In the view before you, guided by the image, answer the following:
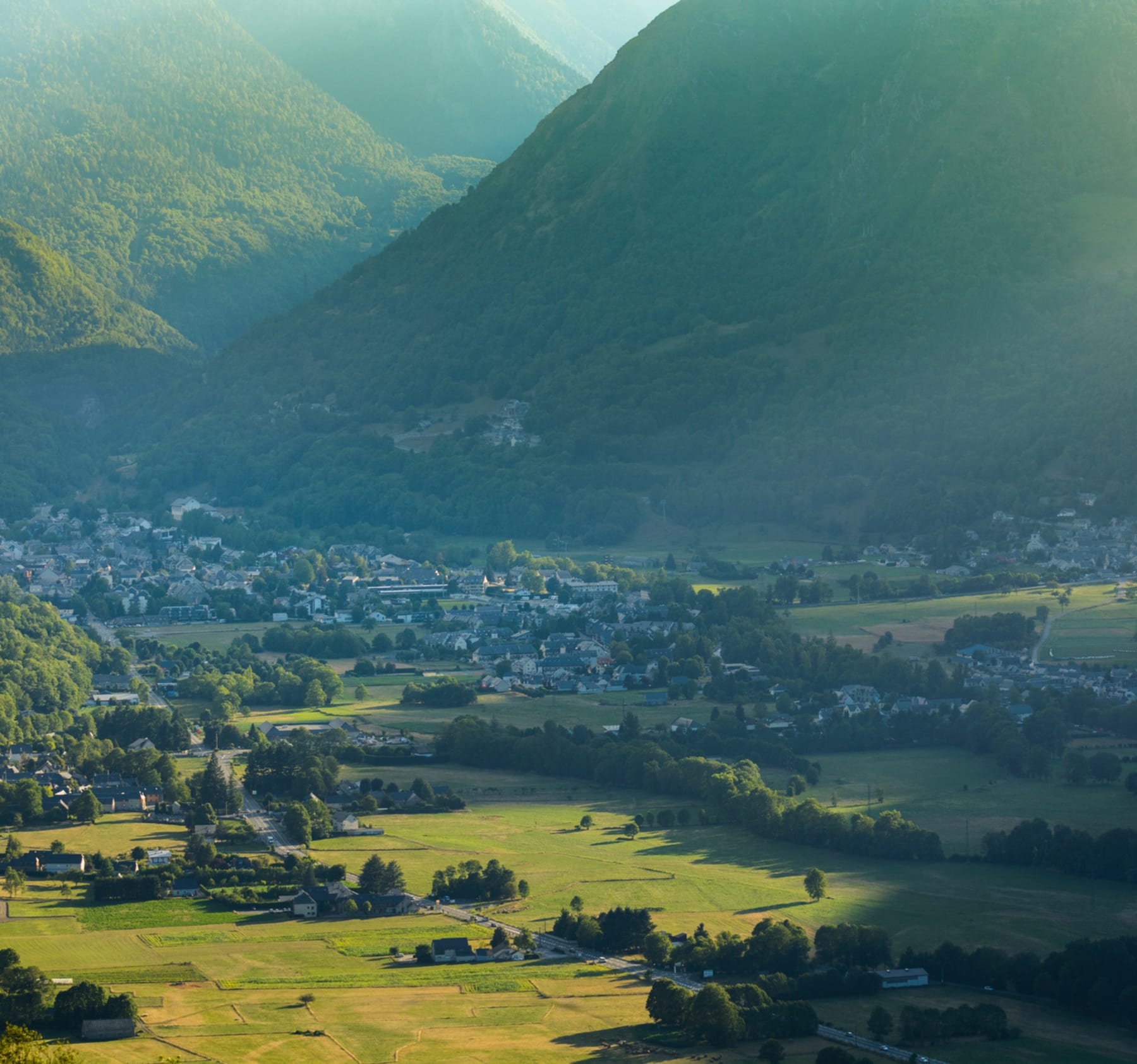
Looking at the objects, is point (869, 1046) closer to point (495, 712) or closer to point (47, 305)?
point (495, 712)

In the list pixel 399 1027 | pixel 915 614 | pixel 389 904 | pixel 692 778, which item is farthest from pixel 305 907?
pixel 915 614

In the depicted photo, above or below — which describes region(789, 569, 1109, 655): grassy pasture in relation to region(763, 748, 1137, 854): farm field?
above

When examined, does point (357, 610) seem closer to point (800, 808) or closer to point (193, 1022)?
point (800, 808)

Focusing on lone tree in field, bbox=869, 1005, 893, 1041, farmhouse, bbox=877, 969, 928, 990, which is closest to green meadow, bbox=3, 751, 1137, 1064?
farmhouse, bbox=877, 969, 928, 990

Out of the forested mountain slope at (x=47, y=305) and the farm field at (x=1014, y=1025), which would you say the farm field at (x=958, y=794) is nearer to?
the farm field at (x=1014, y=1025)

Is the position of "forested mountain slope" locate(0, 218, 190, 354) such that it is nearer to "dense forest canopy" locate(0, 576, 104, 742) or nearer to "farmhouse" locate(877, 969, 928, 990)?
"dense forest canopy" locate(0, 576, 104, 742)
